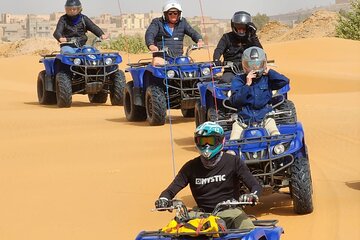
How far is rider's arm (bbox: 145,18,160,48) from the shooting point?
19516 millimetres

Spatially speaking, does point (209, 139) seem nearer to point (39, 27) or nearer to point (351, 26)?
point (351, 26)

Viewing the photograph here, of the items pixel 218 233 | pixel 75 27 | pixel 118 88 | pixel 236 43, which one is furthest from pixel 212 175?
pixel 118 88

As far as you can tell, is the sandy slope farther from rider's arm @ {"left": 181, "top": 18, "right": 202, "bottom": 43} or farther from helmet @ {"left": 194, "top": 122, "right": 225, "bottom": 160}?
helmet @ {"left": 194, "top": 122, "right": 225, "bottom": 160}

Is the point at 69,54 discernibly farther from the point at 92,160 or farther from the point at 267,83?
the point at 267,83

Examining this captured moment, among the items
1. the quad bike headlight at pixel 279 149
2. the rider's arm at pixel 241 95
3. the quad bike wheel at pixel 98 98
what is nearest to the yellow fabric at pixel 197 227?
the quad bike headlight at pixel 279 149

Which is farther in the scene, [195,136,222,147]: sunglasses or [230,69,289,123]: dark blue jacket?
[230,69,289,123]: dark blue jacket

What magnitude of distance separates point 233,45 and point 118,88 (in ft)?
25.1

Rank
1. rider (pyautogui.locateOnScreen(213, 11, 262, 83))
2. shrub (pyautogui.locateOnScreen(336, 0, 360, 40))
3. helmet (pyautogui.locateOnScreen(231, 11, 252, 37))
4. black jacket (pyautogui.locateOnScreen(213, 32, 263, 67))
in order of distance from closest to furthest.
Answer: helmet (pyautogui.locateOnScreen(231, 11, 252, 37)) → rider (pyautogui.locateOnScreen(213, 11, 262, 83)) → black jacket (pyautogui.locateOnScreen(213, 32, 263, 67)) → shrub (pyautogui.locateOnScreen(336, 0, 360, 40))

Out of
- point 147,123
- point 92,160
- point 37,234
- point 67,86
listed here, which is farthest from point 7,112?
point 37,234

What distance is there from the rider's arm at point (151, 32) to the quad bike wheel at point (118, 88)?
3967mm

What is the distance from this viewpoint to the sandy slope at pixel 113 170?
11.5 m

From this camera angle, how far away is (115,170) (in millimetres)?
15344

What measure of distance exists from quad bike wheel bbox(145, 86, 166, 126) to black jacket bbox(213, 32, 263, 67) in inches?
109

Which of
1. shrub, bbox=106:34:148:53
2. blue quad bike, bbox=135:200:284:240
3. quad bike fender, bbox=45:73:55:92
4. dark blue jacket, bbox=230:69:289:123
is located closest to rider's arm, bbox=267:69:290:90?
dark blue jacket, bbox=230:69:289:123
